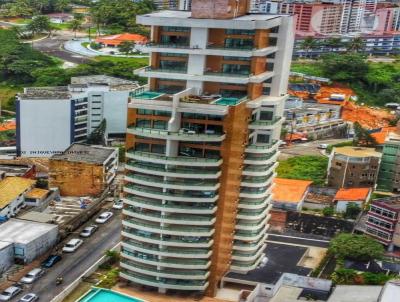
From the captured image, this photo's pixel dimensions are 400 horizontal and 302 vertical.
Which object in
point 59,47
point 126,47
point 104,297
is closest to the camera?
point 104,297

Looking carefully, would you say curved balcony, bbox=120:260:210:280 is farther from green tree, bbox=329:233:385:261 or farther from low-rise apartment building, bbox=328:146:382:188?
low-rise apartment building, bbox=328:146:382:188

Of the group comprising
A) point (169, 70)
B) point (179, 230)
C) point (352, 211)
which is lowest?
point (352, 211)

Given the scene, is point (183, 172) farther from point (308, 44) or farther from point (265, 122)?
point (308, 44)

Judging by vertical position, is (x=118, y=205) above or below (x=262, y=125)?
below

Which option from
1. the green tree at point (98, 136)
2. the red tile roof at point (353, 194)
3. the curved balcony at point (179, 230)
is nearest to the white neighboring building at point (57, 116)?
the green tree at point (98, 136)

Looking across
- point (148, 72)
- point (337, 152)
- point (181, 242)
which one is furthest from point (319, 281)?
point (337, 152)

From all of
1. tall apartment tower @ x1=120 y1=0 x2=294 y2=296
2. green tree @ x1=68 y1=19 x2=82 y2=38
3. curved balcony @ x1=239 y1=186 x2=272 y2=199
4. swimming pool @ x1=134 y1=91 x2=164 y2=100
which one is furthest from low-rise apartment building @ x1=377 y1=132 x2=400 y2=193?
green tree @ x1=68 y1=19 x2=82 y2=38

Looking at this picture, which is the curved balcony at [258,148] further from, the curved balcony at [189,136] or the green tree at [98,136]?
the green tree at [98,136]

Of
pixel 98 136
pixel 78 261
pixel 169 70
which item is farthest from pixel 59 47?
pixel 169 70
